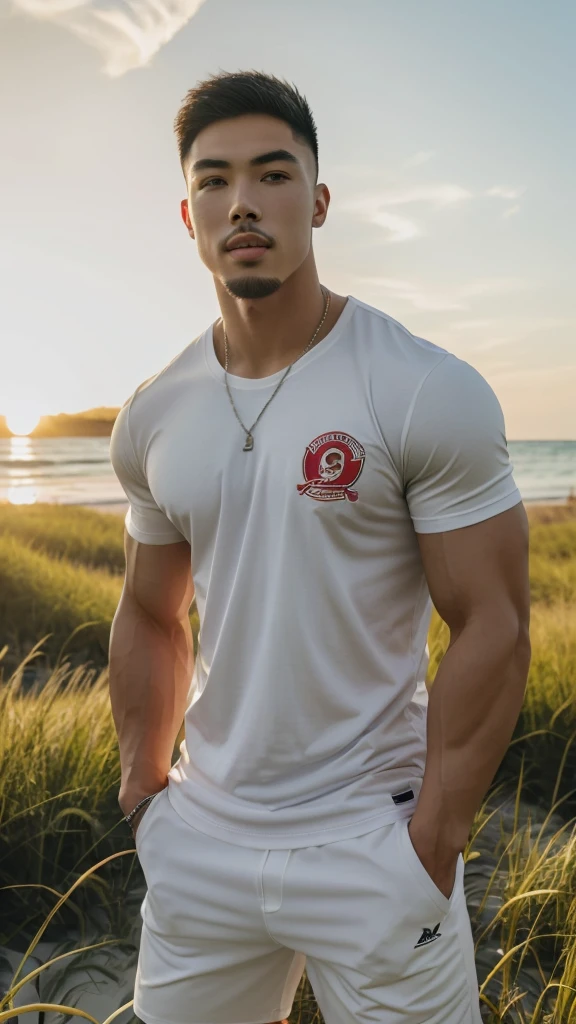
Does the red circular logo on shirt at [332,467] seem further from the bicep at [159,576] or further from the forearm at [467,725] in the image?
the bicep at [159,576]

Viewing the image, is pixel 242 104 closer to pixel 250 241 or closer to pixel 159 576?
pixel 250 241

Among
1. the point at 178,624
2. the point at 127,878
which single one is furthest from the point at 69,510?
the point at 178,624

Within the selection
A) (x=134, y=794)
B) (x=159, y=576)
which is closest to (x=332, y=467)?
(x=159, y=576)

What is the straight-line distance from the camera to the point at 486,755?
141 cm

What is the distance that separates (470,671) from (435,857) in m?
0.29

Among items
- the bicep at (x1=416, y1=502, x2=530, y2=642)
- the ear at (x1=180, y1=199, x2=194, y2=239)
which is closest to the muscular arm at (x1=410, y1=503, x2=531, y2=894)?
the bicep at (x1=416, y1=502, x2=530, y2=642)

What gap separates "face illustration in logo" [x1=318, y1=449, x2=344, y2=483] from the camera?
141 cm

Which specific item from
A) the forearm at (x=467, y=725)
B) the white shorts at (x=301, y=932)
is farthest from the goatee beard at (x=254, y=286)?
the white shorts at (x=301, y=932)

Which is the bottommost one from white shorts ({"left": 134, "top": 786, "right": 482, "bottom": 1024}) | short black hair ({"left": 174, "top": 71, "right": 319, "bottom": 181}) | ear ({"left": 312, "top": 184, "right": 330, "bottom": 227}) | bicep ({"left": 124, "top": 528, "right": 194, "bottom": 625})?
white shorts ({"left": 134, "top": 786, "right": 482, "bottom": 1024})

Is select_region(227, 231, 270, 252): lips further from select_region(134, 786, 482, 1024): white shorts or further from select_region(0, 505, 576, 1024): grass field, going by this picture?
select_region(0, 505, 576, 1024): grass field

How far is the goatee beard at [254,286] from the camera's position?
5.06ft

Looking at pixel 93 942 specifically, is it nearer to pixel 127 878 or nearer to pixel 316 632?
pixel 127 878

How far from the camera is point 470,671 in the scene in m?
1.40

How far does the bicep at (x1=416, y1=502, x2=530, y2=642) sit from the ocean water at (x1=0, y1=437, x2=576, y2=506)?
41.7ft
